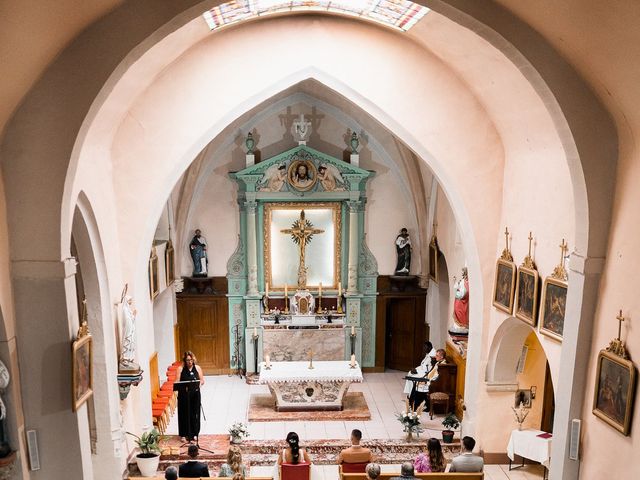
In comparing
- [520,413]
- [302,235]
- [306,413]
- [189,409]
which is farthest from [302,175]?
[520,413]

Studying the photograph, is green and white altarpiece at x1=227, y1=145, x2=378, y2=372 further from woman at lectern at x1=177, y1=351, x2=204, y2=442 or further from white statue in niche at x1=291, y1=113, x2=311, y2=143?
woman at lectern at x1=177, y1=351, x2=204, y2=442

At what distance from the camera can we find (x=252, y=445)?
36.1 feet

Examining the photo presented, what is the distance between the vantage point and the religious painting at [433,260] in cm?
1415

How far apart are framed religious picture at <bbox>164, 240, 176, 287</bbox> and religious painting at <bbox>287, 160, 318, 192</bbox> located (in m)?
3.07

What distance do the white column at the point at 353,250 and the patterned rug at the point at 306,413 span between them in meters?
2.77

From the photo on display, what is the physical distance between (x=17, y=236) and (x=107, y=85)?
1696 millimetres

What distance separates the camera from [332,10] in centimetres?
946

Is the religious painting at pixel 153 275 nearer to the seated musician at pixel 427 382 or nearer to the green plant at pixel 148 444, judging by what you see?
the green plant at pixel 148 444

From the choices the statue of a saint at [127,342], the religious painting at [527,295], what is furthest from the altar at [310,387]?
the religious painting at [527,295]

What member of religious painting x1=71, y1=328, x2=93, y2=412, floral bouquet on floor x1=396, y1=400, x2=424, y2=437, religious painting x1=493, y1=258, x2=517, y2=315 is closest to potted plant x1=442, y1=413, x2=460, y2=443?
floral bouquet on floor x1=396, y1=400, x2=424, y2=437

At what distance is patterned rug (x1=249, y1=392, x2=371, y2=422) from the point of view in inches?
485

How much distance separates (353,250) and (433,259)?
6.08 ft

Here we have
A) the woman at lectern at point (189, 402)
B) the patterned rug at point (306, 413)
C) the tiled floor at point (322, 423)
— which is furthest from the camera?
the patterned rug at point (306, 413)

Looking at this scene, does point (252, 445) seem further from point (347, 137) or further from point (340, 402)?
point (347, 137)
